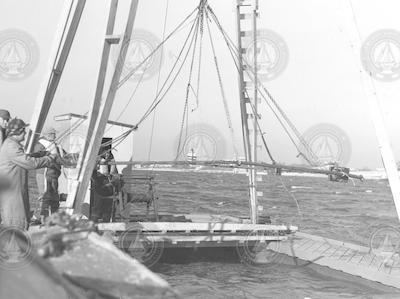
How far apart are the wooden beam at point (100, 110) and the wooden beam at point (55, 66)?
607 millimetres

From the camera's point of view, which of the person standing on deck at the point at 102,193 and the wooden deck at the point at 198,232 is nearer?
the wooden deck at the point at 198,232

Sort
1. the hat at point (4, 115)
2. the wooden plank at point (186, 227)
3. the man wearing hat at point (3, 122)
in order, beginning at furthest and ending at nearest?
the wooden plank at point (186, 227) → the hat at point (4, 115) → the man wearing hat at point (3, 122)

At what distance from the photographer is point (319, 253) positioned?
11.5m

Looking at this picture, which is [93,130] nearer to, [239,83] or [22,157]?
[22,157]

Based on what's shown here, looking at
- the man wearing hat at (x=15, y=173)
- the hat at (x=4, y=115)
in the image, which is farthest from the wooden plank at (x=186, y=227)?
the man wearing hat at (x=15, y=173)

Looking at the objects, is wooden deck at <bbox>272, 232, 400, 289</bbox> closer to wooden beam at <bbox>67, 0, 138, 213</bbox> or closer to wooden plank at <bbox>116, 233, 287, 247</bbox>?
wooden plank at <bbox>116, 233, 287, 247</bbox>

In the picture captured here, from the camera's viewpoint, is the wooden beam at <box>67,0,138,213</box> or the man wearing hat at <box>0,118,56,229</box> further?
the wooden beam at <box>67,0,138,213</box>

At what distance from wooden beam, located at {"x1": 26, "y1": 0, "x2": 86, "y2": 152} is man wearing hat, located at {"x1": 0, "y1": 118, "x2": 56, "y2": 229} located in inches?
45.3

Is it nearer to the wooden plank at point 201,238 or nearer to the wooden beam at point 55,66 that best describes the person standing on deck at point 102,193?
the wooden plank at point 201,238

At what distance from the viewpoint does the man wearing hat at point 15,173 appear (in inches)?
A: 217

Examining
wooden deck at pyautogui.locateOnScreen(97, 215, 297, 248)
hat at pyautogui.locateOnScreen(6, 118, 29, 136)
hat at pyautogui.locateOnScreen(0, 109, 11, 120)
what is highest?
hat at pyautogui.locateOnScreen(0, 109, 11, 120)

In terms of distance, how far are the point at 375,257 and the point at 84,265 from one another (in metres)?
9.39

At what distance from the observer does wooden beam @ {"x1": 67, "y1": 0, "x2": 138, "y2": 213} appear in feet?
22.0

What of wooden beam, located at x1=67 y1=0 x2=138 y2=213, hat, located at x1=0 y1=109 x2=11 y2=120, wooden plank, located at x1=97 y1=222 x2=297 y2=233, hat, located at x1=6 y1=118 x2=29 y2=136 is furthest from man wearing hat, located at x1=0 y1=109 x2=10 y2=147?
wooden plank, located at x1=97 y1=222 x2=297 y2=233
